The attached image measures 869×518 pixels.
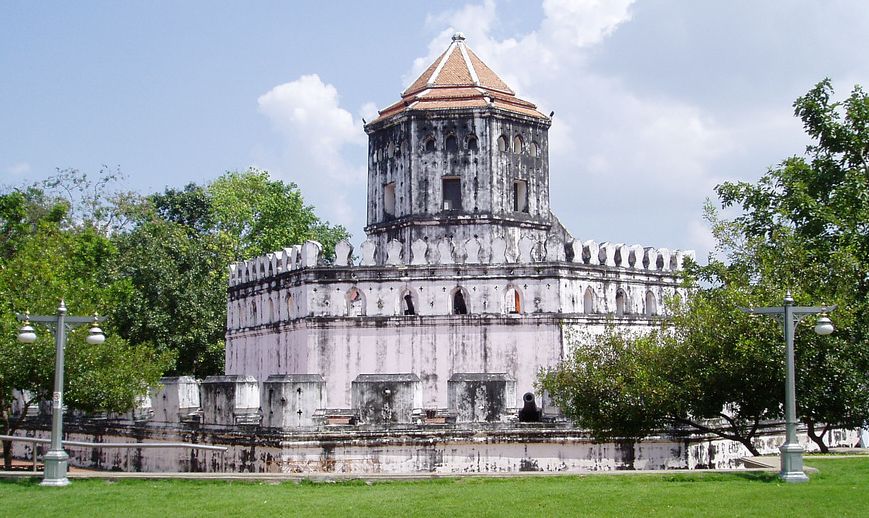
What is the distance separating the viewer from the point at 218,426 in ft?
77.4

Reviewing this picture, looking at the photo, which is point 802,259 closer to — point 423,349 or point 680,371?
point 680,371

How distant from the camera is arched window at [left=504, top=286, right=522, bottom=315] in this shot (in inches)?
1100

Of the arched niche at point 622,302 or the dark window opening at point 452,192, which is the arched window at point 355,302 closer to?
the dark window opening at point 452,192

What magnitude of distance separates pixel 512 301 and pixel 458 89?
6.19m

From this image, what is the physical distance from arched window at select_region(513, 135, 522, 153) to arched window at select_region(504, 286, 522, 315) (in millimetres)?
4124

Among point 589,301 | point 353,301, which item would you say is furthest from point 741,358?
point 353,301

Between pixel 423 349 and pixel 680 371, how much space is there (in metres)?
8.26

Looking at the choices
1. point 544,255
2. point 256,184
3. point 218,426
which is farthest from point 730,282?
point 256,184

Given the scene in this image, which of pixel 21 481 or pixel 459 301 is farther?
pixel 459 301

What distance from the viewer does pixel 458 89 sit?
30766 millimetres

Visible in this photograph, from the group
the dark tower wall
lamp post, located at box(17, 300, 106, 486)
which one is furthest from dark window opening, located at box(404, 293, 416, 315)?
lamp post, located at box(17, 300, 106, 486)

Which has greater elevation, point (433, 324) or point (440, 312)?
point (440, 312)

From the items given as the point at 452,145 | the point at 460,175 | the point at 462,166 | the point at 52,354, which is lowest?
the point at 52,354

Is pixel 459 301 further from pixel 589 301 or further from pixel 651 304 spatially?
pixel 651 304
